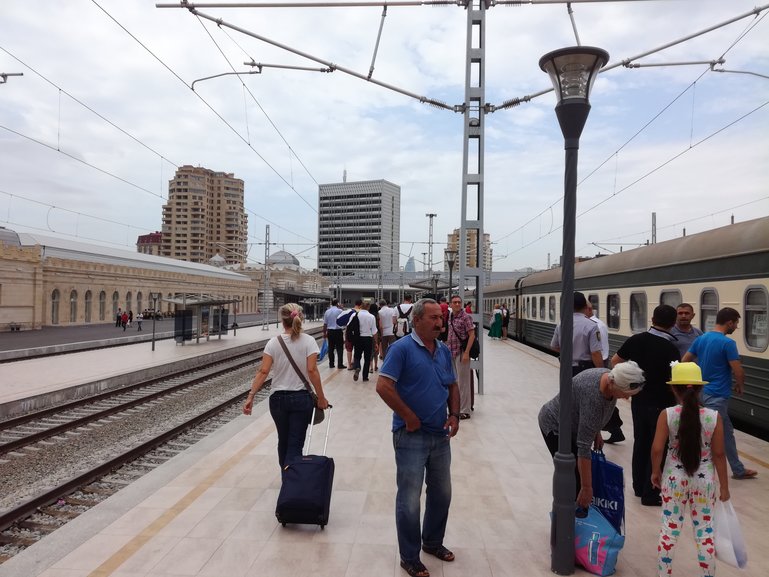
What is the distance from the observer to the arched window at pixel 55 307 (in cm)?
3534

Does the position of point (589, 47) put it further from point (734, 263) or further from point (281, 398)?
point (734, 263)

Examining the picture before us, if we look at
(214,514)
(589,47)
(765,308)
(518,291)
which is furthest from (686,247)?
(518,291)

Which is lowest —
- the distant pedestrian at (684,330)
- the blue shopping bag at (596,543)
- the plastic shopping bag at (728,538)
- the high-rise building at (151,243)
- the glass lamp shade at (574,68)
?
the blue shopping bag at (596,543)

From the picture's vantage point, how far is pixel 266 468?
6328 millimetres

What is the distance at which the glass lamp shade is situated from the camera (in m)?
4.00

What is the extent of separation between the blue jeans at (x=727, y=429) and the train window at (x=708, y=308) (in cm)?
333

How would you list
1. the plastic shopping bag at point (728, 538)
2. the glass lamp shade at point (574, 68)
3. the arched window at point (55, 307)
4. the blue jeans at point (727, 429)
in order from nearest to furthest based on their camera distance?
the plastic shopping bag at point (728, 538) → the glass lamp shade at point (574, 68) → the blue jeans at point (727, 429) → the arched window at point (55, 307)

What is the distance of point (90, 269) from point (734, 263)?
1520 inches

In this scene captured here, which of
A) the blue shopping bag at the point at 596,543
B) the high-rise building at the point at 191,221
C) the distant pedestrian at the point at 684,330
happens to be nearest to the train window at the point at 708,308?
the distant pedestrian at the point at 684,330

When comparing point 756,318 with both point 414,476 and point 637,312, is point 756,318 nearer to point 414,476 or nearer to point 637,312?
point 637,312

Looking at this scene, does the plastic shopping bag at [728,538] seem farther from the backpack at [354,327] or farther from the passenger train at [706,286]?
the backpack at [354,327]

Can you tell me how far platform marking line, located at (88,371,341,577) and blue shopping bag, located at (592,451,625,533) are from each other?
3.34m

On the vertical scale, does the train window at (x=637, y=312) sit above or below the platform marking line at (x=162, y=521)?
above

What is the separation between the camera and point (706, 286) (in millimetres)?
9062
